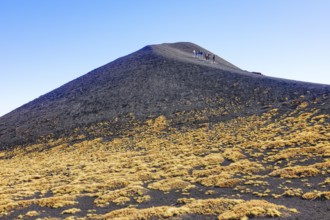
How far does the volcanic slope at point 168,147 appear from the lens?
25.6m

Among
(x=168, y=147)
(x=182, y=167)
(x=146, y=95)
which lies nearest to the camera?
(x=182, y=167)

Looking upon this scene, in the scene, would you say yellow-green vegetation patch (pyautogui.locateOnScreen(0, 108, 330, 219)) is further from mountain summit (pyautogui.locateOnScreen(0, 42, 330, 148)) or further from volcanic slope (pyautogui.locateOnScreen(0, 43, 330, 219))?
mountain summit (pyautogui.locateOnScreen(0, 42, 330, 148))

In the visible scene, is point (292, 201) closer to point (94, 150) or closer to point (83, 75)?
point (94, 150)

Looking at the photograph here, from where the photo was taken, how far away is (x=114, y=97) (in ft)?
266

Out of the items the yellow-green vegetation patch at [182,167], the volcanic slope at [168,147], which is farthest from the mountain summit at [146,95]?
the yellow-green vegetation patch at [182,167]

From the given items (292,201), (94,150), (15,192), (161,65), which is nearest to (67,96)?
(161,65)

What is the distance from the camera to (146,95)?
78.1 metres

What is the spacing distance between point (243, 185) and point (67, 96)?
7420cm

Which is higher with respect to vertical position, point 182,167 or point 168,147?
point 168,147

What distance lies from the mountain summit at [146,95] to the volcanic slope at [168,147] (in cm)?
35

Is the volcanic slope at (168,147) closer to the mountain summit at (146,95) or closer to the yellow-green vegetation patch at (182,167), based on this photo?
the yellow-green vegetation patch at (182,167)

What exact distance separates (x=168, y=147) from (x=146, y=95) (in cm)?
3011

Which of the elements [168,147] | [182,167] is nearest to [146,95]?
[168,147]

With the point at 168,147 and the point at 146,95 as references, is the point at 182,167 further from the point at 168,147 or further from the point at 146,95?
the point at 146,95
